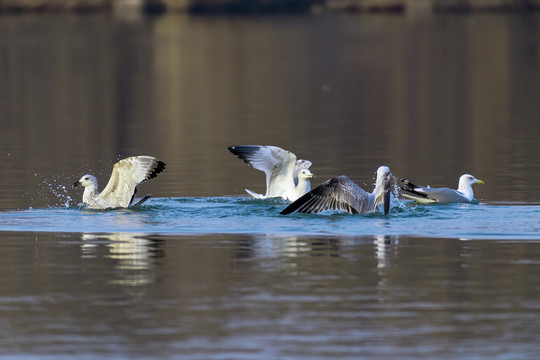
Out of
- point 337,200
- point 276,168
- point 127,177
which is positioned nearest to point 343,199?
point 337,200

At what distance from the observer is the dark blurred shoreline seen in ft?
306

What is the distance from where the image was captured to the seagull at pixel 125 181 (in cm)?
1617

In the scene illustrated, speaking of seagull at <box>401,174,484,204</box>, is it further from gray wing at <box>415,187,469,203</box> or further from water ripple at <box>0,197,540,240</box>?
water ripple at <box>0,197,540,240</box>

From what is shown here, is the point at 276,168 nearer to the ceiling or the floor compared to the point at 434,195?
nearer to the ceiling

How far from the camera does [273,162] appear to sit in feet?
56.6

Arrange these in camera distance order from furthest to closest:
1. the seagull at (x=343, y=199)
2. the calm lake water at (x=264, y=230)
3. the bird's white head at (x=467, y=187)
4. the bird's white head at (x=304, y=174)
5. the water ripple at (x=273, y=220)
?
the bird's white head at (x=304, y=174)
the bird's white head at (x=467, y=187)
the seagull at (x=343, y=199)
the water ripple at (x=273, y=220)
the calm lake water at (x=264, y=230)

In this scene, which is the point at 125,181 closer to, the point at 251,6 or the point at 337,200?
the point at 337,200

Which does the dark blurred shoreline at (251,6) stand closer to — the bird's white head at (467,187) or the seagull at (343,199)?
the bird's white head at (467,187)

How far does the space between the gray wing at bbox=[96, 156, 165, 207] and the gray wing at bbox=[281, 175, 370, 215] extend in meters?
1.76

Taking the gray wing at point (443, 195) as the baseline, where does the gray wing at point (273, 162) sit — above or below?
above

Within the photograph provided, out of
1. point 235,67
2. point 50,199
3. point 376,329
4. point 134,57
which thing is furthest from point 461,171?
point 134,57

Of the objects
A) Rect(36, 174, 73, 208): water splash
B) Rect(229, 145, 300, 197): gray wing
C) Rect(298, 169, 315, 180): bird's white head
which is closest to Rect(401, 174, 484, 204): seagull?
Rect(298, 169, 315, 180): bird's white head

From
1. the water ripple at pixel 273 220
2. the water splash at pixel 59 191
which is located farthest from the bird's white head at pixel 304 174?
the water splash at pixel 59 191

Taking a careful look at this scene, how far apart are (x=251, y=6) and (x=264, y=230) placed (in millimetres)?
87838
